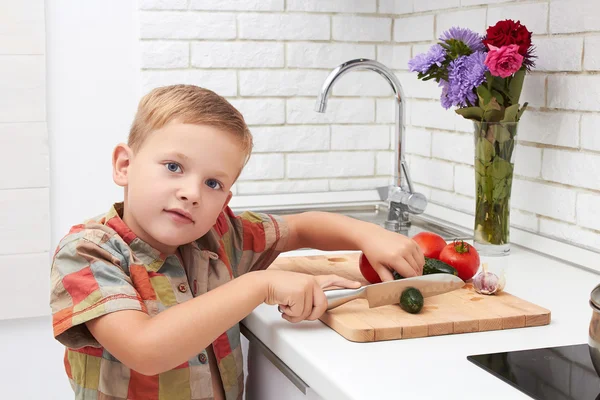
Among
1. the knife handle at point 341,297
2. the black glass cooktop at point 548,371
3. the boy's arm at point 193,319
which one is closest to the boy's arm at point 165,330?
the boy's arm at point 193,319

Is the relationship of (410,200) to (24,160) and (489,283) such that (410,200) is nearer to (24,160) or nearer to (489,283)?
(489,283)

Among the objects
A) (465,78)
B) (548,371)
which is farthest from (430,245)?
(548,371)

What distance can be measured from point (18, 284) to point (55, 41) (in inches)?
24.0

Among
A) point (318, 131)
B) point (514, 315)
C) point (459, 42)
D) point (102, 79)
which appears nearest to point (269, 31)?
point (318, 131)

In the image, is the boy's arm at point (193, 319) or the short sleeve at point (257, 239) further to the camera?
the short sleeve at point (257, 239)

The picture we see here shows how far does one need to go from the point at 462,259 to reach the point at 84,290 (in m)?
0.62

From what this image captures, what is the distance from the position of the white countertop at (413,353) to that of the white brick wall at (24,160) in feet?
2.91

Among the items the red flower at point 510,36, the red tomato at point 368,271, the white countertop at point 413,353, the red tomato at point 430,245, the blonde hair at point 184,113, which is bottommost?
the white countertop at point 413,353

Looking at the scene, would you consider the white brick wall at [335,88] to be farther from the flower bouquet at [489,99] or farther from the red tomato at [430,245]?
the red tomato at [430,245]

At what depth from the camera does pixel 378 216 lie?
2.09m

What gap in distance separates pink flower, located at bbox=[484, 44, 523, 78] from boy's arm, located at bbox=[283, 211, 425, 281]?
1.22 ft

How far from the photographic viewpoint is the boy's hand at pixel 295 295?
44.1 inches

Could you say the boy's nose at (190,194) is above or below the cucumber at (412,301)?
above

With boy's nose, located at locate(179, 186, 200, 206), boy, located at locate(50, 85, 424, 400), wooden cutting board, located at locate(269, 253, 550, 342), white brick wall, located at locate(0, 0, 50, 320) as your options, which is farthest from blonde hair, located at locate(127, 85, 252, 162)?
white brick wall, located at locate(0, 0, 50, 320)
